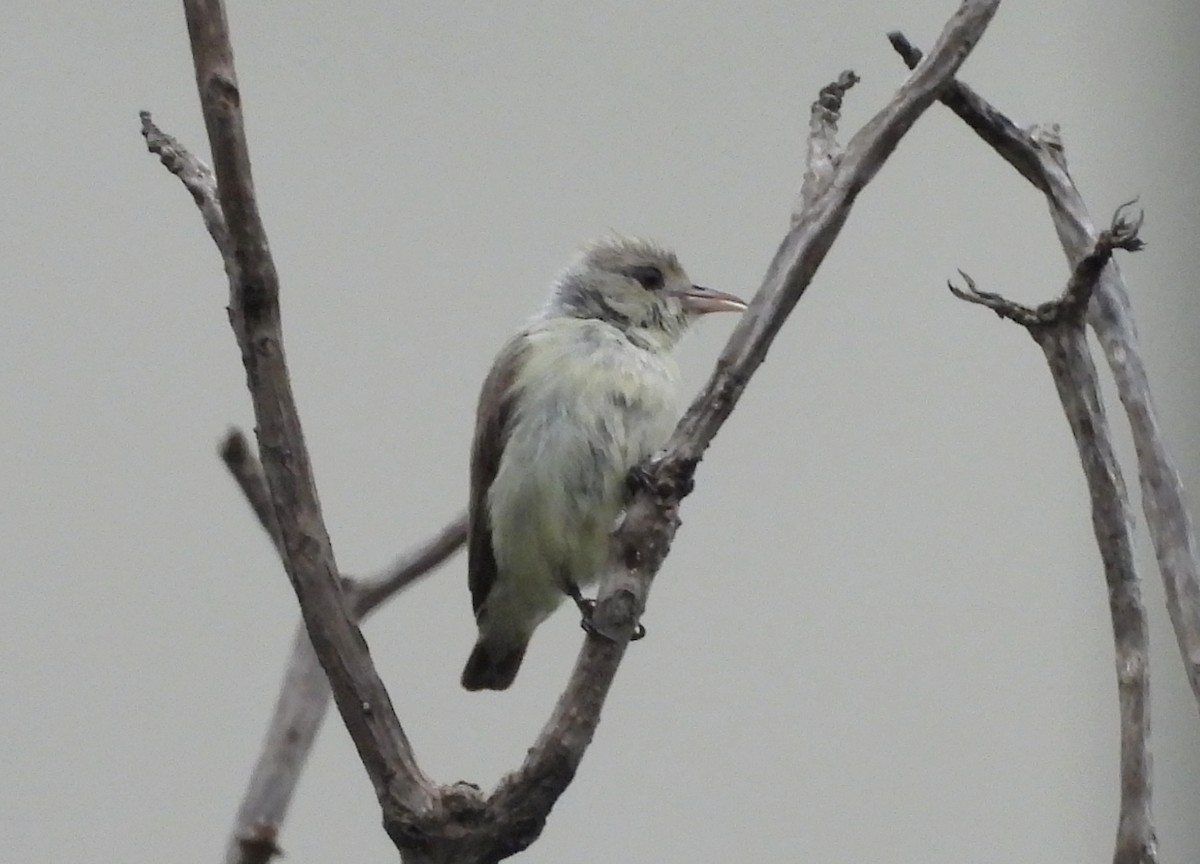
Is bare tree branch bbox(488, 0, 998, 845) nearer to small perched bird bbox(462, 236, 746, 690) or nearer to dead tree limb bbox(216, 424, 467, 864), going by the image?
small perched bird bbox(462, 236, 746, 690)

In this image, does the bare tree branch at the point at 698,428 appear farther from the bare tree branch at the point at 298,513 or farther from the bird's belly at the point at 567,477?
the bird's belly at the point at 567,477

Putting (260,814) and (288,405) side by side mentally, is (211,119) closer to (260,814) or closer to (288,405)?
(288,405)

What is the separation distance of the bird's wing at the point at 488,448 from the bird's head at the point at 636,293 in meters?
0.15

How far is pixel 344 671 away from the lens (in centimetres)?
154

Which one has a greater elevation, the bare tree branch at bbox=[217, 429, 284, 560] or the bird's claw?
the bare tree branch at bbox=[217, 429, 284, 560]

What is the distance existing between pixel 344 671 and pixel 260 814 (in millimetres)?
585

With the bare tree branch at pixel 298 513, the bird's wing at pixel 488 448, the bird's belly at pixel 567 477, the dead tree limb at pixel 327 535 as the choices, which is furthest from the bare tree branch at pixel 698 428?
the bird's wing at pixel 488 448

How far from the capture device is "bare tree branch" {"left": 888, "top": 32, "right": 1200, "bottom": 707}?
64.9 inches

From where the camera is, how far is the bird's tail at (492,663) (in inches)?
89.0

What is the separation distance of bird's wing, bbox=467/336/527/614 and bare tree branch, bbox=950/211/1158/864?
71 centimetres

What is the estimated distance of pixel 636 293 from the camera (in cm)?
225

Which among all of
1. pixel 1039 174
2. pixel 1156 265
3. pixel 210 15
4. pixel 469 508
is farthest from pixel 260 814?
pixel 1156 265

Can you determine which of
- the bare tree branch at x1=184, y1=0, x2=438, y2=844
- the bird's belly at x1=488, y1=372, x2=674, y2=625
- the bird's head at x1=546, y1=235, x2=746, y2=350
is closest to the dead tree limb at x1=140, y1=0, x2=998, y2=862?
the bare tree branch at x1=184, y1=0, x2=438, y2=844

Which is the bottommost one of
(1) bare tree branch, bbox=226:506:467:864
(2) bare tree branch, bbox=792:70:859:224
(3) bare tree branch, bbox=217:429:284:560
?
(1) bare tree branch, bbox=226:506:467:864
